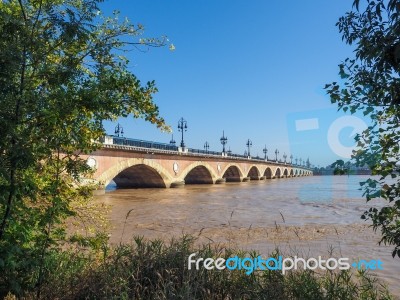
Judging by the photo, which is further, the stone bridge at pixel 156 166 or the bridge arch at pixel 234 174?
the bridge arch at pixel 234 174

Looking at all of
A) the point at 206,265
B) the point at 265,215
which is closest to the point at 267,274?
the point at 206,265

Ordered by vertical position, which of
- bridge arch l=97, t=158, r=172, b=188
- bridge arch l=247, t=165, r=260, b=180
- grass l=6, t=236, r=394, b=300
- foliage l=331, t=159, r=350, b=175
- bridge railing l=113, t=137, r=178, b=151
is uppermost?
bridge railing l=113, t=137, r=178, b=151

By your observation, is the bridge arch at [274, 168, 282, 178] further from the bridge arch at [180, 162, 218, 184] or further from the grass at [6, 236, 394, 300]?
the grass at [6, 236, 394, 300]

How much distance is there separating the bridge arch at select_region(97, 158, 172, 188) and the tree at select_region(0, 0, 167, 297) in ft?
89.4

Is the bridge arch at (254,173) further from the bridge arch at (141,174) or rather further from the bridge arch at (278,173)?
the bridge arch at (141,174)

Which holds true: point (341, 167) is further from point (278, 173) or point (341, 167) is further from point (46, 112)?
point (278, 173)

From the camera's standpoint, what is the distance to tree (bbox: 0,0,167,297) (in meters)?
3.12

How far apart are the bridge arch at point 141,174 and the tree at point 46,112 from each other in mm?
27253

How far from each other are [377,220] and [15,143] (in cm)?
337

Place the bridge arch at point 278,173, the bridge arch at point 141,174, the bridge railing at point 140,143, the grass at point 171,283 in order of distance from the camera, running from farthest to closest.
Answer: the bridge arch at point 278,173 → the bridge arch at point 141,174 → the bridge railing at point 140,143 → the grass at point 171,283


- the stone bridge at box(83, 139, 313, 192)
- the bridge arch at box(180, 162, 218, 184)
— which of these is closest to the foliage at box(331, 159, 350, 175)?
the stone bridge at box(83, 139, 313, 192)

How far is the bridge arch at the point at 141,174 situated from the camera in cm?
3297

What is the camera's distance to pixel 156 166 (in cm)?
3706

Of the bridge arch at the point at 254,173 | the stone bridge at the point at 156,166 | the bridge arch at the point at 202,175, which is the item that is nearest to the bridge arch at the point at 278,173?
the bridge arch at the point at 254,173
